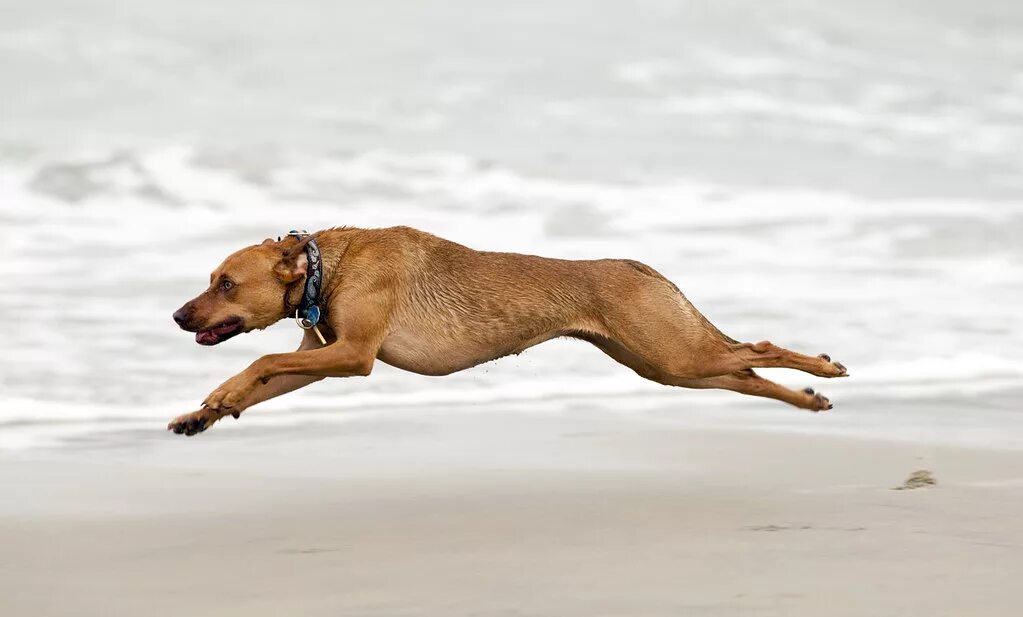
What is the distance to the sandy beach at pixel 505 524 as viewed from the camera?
20.4ft

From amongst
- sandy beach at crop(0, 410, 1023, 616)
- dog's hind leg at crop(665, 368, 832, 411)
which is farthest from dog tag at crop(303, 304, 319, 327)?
dog's hind leg at crop(665, 368, 832, 411)

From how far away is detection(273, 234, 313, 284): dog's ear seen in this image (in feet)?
27.7

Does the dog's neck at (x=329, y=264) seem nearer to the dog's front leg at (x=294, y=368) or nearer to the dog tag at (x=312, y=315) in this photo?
the dog tag at (x=312, y=315)

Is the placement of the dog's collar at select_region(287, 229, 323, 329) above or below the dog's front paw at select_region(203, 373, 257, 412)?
above

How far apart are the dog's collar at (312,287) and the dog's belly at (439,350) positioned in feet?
1.58

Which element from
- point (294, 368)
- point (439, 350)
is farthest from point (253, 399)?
point (439, 350)

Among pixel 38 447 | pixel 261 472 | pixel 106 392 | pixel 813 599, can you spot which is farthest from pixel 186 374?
pixel 813 599

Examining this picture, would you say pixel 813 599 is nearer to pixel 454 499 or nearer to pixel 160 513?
pixel 454 499

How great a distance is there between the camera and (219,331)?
8.42 metres

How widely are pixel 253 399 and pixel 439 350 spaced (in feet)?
3.85

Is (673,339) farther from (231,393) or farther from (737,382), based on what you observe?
(231,393)

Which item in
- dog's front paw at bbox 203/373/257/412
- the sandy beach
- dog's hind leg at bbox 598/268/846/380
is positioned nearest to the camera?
the sandy beach

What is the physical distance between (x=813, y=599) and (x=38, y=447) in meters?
6.43

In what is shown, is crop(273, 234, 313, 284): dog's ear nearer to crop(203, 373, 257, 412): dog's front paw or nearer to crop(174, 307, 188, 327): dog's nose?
crop(174, 307, 188, 327): dog's nose
